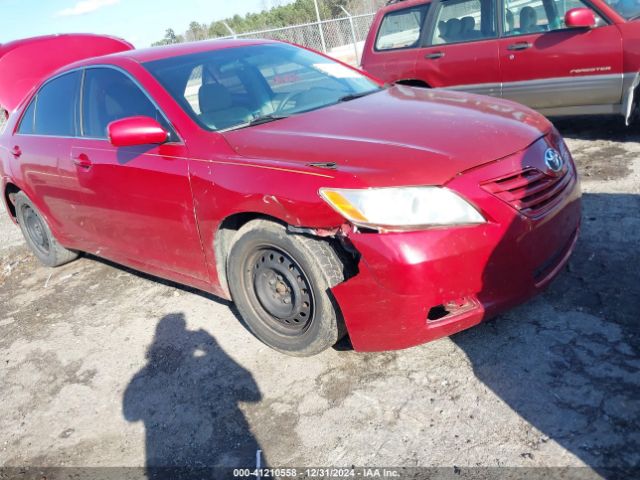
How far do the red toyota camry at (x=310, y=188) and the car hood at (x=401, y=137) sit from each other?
0.01m

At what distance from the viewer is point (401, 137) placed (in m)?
2.94

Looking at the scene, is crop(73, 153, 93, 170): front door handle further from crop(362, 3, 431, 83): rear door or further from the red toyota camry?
crop(362, 3, 431, 83): rear door

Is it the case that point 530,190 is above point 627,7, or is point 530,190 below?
below

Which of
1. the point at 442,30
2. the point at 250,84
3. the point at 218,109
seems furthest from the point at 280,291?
the point at 442,30

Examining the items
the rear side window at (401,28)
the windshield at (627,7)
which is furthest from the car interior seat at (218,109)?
the windshield at (627,7)

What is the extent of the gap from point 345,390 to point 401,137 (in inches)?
51.0

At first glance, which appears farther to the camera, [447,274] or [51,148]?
[51,148]

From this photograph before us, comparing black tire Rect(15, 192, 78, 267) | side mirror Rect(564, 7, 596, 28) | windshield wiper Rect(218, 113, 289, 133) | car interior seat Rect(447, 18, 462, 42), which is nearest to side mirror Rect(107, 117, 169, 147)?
windshield wiper Rect(218, 113, 289, 133)

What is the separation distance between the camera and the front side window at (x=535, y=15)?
6031mm

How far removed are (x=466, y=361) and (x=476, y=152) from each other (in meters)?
1.03

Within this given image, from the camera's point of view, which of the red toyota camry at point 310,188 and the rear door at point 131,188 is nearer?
the red toyota camry at point 310,188

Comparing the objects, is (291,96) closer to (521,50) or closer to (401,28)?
(521,50)

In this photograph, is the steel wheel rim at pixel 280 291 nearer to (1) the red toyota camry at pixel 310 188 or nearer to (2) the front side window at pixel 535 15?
(1) the red toyota camry at pixel 310 188

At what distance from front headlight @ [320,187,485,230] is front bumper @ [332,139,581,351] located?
40 millimetres
